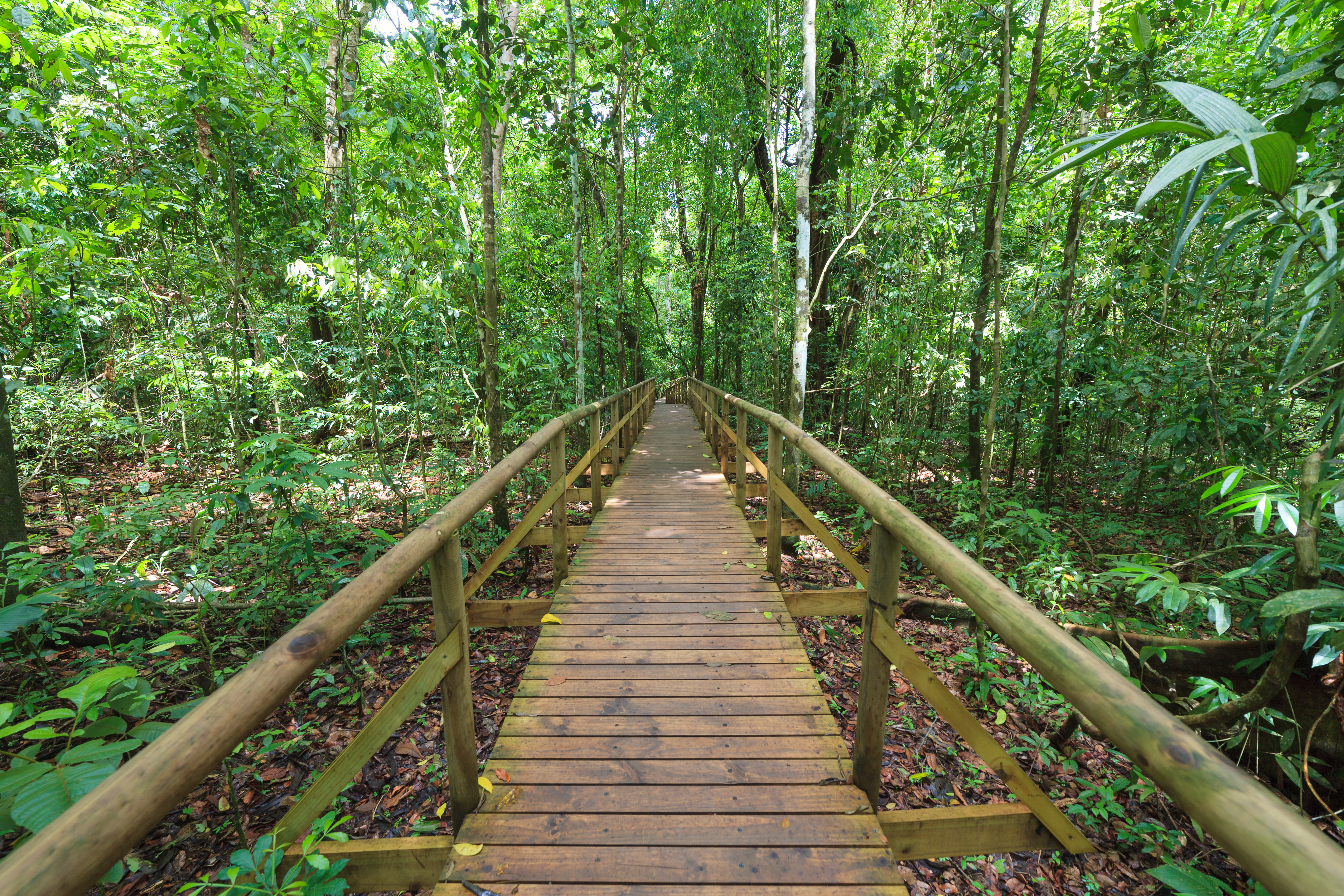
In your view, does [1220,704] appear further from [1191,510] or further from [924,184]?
[924,184]

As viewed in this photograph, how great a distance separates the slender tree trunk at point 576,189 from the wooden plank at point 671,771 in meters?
5.92

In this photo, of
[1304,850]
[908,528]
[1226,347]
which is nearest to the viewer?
[1304,850]

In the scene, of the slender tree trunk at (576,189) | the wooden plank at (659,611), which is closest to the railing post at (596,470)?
the wooden plank at (659,611)

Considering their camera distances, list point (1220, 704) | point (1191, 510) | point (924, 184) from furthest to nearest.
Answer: point (924, 184) → point (1191, 510) → point (1220, 704)

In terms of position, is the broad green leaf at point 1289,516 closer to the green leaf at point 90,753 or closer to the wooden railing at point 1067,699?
the wooden railing at point 1067,699

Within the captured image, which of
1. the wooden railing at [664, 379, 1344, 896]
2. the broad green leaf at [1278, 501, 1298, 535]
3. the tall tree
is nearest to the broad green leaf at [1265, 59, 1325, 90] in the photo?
the broad green leaf at [1278, 501, 1298, 535]

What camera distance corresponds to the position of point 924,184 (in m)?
7.36

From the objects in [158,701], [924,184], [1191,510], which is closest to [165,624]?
[158,701]

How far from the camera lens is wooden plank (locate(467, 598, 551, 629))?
3.03 m

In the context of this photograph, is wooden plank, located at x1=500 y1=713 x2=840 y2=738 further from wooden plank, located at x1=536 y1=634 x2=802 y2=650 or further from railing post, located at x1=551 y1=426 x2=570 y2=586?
railing post, located at x1=551 y1=426 x2=570 y2=586

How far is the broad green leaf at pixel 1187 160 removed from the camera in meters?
0.73

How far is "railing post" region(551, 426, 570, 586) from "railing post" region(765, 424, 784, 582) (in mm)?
1409

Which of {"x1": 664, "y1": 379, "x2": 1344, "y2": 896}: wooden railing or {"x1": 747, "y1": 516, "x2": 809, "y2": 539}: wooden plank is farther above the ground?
{"x1": 664, "y1": 379, "x2": 1344, "y2": 896}: wooden railing

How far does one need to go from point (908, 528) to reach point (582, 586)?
2592 millimetres
